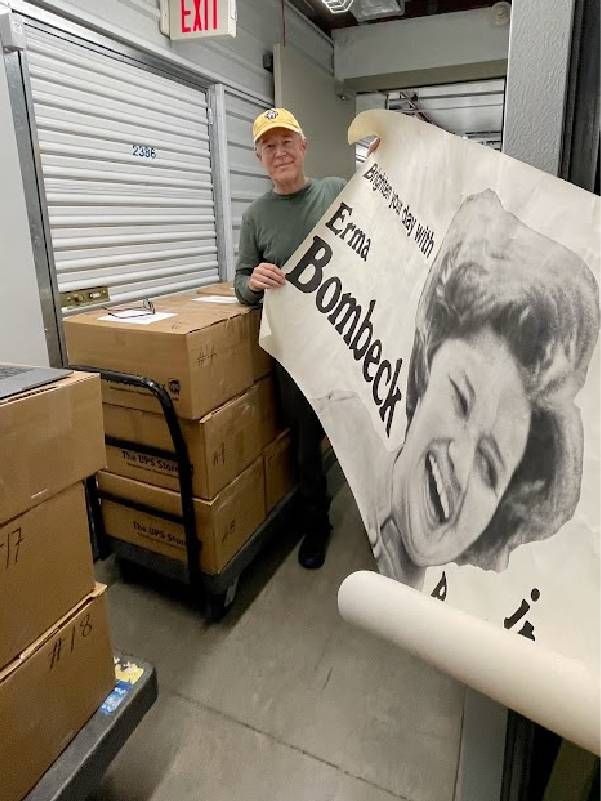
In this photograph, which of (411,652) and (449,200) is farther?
(449,200)

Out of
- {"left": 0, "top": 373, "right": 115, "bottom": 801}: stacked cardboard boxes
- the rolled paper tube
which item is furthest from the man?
the rolled paper tube

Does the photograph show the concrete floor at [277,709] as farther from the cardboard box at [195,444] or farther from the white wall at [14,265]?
the white wall at [14,265]

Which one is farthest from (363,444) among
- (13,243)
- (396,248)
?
(13,243)

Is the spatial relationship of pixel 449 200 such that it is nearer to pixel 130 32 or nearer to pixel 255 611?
pixel 255 611

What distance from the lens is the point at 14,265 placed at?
186 cm

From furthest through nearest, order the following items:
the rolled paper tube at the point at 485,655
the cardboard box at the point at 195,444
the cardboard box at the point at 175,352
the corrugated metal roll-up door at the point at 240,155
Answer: the corrugated metal roll-up door at the point at 240,155, the cardboard box at the point at 195,444, the cardboard box at the point at 175,352, the rolled paper tube at the point at 485,655

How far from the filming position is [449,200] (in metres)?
0.47

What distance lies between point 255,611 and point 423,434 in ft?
6.27


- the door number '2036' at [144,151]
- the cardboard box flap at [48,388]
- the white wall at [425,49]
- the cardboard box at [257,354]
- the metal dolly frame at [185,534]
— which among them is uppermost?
the white wall at [425,49]

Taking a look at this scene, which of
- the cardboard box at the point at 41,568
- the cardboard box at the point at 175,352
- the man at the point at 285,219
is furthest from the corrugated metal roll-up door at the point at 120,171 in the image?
the cardboard box at the point at 41,568

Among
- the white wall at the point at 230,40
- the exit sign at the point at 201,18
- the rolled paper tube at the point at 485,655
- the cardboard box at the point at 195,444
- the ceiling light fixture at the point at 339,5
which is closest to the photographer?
the rolled paper tube at the point at 485,655

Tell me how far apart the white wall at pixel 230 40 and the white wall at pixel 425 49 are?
0.20 meters

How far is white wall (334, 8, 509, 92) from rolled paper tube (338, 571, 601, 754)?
13.7 feet

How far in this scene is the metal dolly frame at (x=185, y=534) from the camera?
179cm
